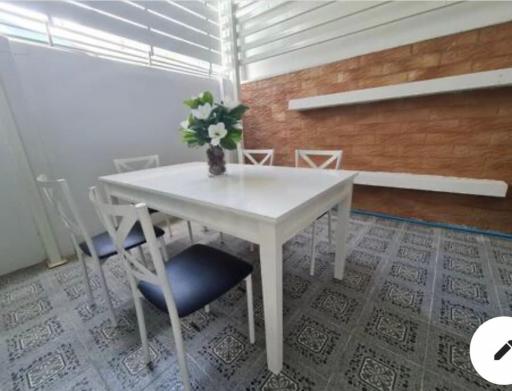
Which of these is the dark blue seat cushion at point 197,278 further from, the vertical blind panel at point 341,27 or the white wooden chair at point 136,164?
the vertical blind panel at point 341,27

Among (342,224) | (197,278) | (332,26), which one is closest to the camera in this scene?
(197,278)

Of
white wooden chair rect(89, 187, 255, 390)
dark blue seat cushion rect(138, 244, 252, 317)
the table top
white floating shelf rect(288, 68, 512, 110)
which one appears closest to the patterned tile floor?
white wooden chair rect(89, 187, 255, 390)

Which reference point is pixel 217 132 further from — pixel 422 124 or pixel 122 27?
pixel 422 124

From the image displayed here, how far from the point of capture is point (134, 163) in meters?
2.13

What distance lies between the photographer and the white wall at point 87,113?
1623 millimetres

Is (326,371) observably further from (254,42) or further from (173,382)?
(254,42)

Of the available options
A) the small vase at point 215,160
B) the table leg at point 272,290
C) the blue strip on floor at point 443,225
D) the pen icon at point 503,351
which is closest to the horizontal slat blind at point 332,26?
the blue strip on floor at point 443,225

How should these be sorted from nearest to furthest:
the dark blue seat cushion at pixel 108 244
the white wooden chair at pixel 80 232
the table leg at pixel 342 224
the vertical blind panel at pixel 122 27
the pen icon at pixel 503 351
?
the pen icon at pixel 503 351
the white wooden chair at pixel 80 232
the dark blue seat cushion at pixel 108 244
the table leg at pixel 342 224
the vertical blind panel at pixel 122 27

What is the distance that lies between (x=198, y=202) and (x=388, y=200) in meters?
2.14

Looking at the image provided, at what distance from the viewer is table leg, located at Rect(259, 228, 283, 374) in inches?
30.7

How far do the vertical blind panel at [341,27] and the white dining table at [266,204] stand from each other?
1658 mm

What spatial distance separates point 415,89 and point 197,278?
86.8 inches

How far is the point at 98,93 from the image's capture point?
1.92 metres

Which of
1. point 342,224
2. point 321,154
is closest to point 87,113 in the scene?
point 321,154
